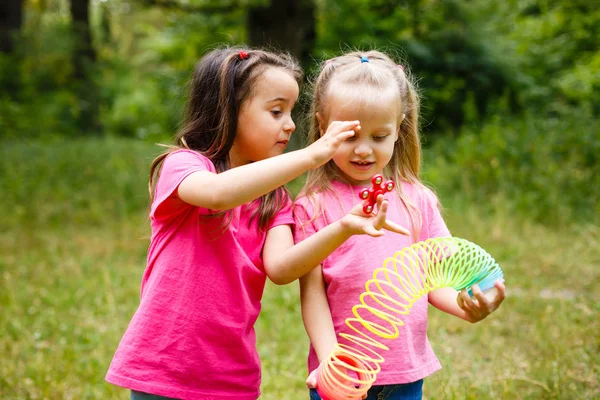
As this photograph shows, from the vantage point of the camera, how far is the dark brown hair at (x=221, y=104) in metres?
2.58

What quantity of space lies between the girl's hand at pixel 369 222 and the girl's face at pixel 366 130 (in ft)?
1.04

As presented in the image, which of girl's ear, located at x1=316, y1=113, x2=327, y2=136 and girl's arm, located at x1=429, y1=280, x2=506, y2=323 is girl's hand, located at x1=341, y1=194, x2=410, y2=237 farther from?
girl's ear, located at x1=316, y1=113, x2=327, y2=136

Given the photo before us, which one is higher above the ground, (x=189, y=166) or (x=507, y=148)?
(x=189, y=166)

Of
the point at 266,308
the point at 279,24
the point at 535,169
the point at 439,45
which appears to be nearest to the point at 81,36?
the point at 279,24

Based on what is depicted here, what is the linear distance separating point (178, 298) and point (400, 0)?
432 inches

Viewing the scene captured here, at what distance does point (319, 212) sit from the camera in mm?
2568

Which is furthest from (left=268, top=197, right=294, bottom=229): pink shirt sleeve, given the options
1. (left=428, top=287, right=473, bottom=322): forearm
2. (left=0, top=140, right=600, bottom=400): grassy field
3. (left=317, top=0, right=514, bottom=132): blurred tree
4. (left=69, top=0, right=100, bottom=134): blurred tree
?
(left=69, top=0, right=100, bottom=134): blurred tree

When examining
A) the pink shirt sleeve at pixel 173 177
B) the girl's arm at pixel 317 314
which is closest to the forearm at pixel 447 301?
the girl's arm at pixel 317 314

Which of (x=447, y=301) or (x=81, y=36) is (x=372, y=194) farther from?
(x=81, y=36)

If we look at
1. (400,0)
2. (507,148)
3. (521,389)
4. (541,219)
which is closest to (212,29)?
(400,0)

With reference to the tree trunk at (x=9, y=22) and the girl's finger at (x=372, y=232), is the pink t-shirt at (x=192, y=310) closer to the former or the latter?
the girl's finger at (x=372, y=232)

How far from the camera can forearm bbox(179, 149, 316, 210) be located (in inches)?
84.0

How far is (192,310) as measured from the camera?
2498mm

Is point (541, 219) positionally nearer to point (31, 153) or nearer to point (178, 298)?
point (178, 298)
